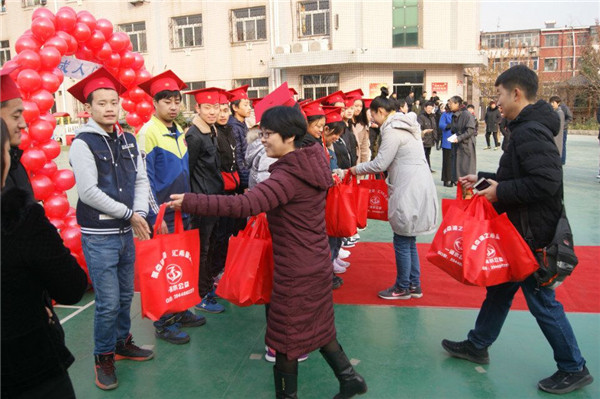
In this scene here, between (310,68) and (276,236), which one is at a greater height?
(310,68)

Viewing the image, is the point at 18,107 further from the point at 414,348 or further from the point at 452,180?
the point at 452,180

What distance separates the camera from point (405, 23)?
76.1ft

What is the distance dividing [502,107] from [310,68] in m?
21.5

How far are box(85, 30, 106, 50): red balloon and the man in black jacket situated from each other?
4.89 metres

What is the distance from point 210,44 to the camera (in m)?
24.9

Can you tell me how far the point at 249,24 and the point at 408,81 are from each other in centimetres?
838

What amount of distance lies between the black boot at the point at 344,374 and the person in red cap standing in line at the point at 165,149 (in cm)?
138

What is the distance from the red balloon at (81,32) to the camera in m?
5.56

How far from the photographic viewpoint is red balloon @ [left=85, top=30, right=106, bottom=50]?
5871 millimetres

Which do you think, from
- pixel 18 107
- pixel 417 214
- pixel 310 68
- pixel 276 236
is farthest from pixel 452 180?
pixel 310 68

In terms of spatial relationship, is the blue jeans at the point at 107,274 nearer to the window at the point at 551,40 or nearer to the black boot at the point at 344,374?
the black boot at the point at 344,374

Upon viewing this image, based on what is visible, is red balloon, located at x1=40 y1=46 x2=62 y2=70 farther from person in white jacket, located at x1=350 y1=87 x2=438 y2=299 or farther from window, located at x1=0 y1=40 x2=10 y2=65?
window, located at x1=0 y1=40 x2=10 y2=65

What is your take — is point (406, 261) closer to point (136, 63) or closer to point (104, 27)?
point (104, 27)

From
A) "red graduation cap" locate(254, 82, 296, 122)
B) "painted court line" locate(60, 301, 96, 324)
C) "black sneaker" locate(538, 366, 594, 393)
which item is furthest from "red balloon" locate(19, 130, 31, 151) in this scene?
"black sneaker" locate(538, 366, 594, 393)
